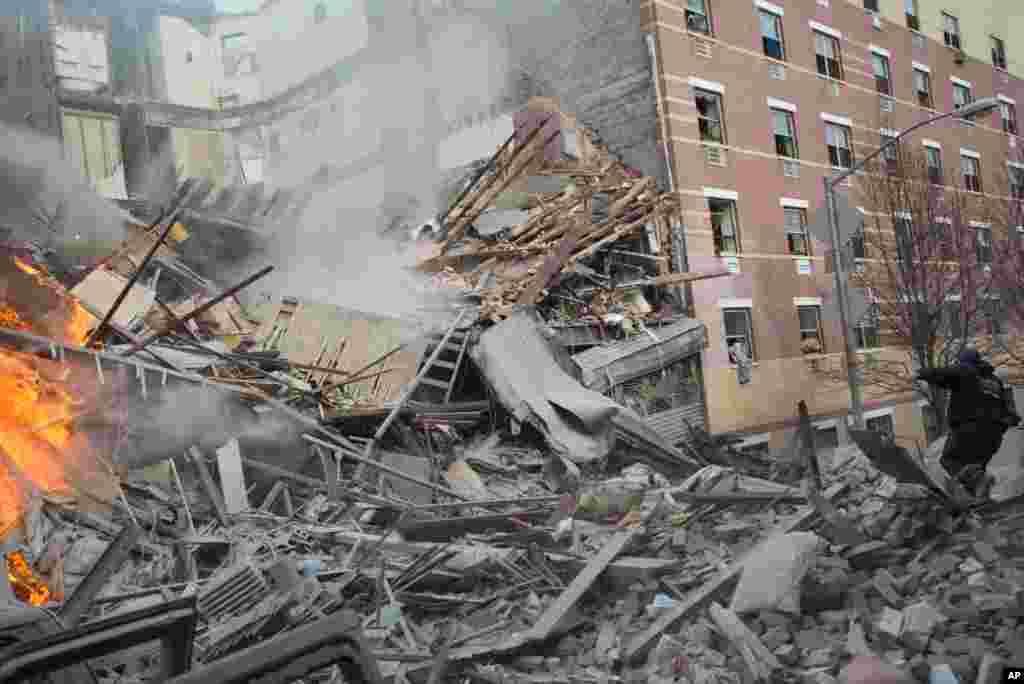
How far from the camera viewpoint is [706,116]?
17.6 m

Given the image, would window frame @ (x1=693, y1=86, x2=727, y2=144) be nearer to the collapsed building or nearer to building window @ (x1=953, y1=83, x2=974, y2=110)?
the collapsed building

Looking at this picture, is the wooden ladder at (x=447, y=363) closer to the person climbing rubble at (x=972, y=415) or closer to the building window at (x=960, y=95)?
the person climbing rubble at (x=972, y=415)

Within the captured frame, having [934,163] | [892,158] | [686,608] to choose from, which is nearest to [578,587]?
[686,608]

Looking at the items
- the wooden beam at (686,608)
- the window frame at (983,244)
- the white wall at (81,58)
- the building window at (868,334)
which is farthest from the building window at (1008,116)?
the white wall at (81,58)

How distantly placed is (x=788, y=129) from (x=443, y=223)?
9241 mm

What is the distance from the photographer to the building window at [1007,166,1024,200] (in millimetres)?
17380

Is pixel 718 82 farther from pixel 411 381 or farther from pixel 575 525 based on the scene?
pixel 575 525

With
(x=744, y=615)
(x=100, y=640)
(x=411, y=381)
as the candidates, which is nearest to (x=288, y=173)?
(x=411, y=381)

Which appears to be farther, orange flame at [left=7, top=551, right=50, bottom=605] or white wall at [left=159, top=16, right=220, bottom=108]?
white wall at [left=159, top=16, right=220, bottom=108]

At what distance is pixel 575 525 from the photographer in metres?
8.76

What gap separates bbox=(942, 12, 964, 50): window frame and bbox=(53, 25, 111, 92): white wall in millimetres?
19905

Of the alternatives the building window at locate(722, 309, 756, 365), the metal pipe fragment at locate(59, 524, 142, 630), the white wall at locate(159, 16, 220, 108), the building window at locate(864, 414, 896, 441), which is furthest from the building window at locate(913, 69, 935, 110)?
the metal pipe fragment at locate(59, 524, 142, 630)

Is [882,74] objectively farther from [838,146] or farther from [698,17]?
[698,17]

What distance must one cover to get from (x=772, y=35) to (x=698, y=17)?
2.40 metres
